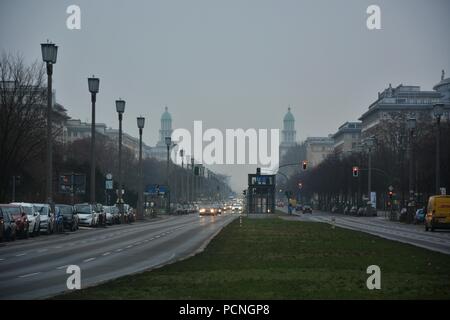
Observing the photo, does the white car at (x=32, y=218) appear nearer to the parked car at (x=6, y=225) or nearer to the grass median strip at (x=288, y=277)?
the parked car at (x=6, y=225)

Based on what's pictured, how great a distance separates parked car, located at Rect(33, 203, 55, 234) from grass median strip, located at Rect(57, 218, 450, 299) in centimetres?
2215

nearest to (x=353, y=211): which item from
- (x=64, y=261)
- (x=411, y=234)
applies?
(x=411, y=234)

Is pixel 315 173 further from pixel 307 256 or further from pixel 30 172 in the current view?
A: pixel 307 256

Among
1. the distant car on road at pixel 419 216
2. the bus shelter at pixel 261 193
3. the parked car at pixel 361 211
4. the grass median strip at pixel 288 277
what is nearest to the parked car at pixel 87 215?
the distant car on road at pixel 419 216

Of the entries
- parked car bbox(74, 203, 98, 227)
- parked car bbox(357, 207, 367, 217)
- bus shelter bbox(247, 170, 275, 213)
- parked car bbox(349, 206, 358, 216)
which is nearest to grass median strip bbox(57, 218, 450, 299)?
parked car bbox(74, 203, 98, 227)

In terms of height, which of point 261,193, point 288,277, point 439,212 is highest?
point 261,193

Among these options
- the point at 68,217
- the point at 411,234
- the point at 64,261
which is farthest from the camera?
the point at 68,217

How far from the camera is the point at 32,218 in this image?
50594mm

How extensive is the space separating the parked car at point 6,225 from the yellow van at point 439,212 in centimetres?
2871

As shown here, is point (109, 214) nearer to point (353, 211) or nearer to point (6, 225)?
point (6, 225)

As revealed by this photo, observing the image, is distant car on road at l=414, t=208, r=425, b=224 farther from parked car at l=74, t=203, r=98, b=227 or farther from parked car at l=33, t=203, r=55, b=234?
parked car at l=33, t=203, r=55, b=234

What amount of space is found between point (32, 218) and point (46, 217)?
354 centimetres
